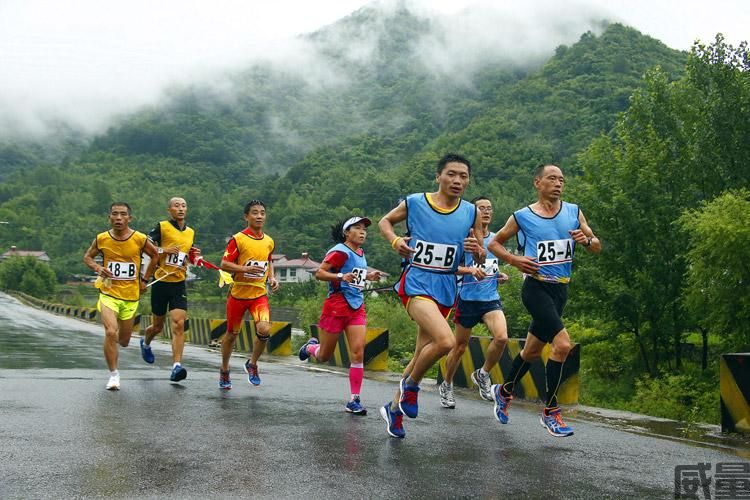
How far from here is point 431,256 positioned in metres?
7.44

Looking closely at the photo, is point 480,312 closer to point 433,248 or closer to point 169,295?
point 433,248

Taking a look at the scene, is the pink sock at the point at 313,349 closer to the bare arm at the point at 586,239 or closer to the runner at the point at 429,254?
the runner at the point at 429,254

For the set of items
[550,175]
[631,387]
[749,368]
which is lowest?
[631,387]

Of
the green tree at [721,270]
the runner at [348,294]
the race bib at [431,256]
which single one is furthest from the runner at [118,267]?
the green tree at [721,270]

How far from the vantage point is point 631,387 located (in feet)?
104

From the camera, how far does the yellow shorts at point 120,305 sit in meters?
10.7

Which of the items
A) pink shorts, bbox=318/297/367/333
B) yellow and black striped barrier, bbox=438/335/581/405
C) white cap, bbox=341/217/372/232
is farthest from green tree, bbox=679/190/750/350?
pink shorts, bbox=318/297/367/333

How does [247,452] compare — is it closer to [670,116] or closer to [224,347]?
[224,347]

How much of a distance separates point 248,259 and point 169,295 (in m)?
1.39

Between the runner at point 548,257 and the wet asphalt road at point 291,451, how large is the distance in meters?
0.73

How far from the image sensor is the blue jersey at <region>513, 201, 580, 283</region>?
779cm

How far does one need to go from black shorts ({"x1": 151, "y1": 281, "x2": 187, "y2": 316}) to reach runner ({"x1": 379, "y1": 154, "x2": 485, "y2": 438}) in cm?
471

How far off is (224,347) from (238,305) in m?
0.64

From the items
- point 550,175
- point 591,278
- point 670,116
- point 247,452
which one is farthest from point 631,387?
point 247,452
